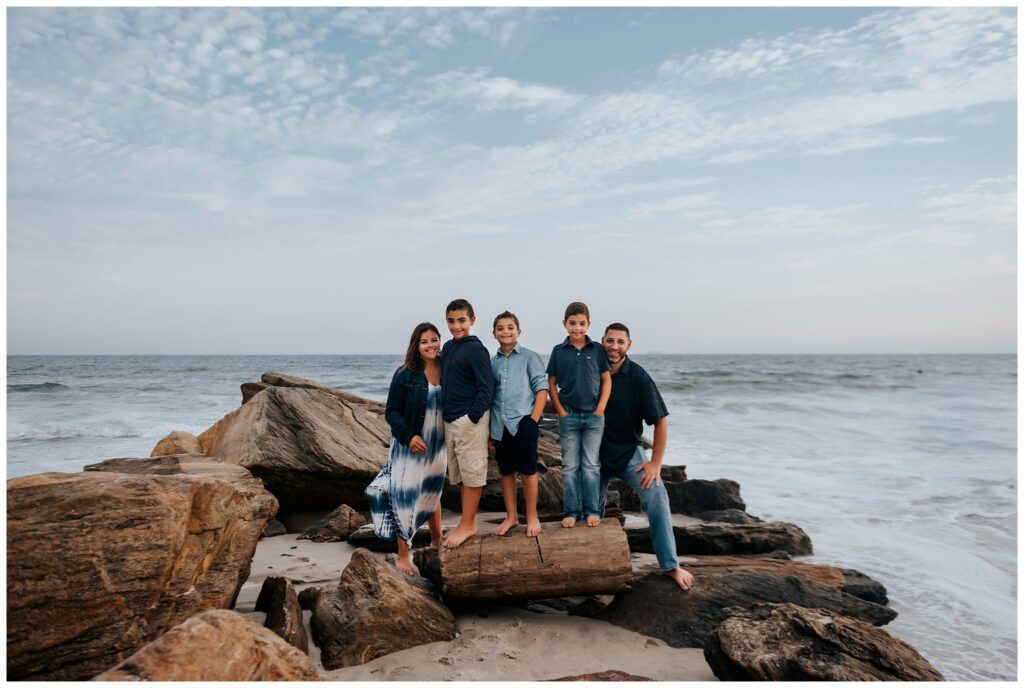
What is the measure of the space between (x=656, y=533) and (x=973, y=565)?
5.38 m

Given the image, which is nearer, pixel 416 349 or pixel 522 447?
pixel 522 447

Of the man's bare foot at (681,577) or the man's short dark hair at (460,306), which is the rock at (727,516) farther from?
the man's short dark hair at (460,306)

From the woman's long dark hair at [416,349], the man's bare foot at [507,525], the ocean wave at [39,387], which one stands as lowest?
the ocean wave at [39,387]

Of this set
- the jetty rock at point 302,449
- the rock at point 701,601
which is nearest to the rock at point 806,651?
the rock at point 701,601

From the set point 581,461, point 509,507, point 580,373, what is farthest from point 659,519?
point 580,373

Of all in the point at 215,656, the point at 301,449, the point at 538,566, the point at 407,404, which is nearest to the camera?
the point at 215,656

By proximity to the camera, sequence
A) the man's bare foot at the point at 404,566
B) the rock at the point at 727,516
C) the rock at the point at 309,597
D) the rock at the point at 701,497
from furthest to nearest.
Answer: the rock at the point at 701,497
the rock at the point at 727,516
the man's bare foot at the point at 404,566
the rock at the point at 309,597

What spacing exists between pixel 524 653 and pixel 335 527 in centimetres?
351

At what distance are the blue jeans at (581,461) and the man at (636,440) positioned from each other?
0.14 metres

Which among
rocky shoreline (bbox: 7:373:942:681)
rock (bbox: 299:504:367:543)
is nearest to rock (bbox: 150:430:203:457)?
rock (bbox: 299:504:367:543)

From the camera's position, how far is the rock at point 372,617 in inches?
174

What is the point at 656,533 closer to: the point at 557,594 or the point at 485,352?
the point at 557,594

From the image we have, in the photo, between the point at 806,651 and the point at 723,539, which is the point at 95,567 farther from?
the point at 723,539

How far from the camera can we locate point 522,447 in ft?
17.3
